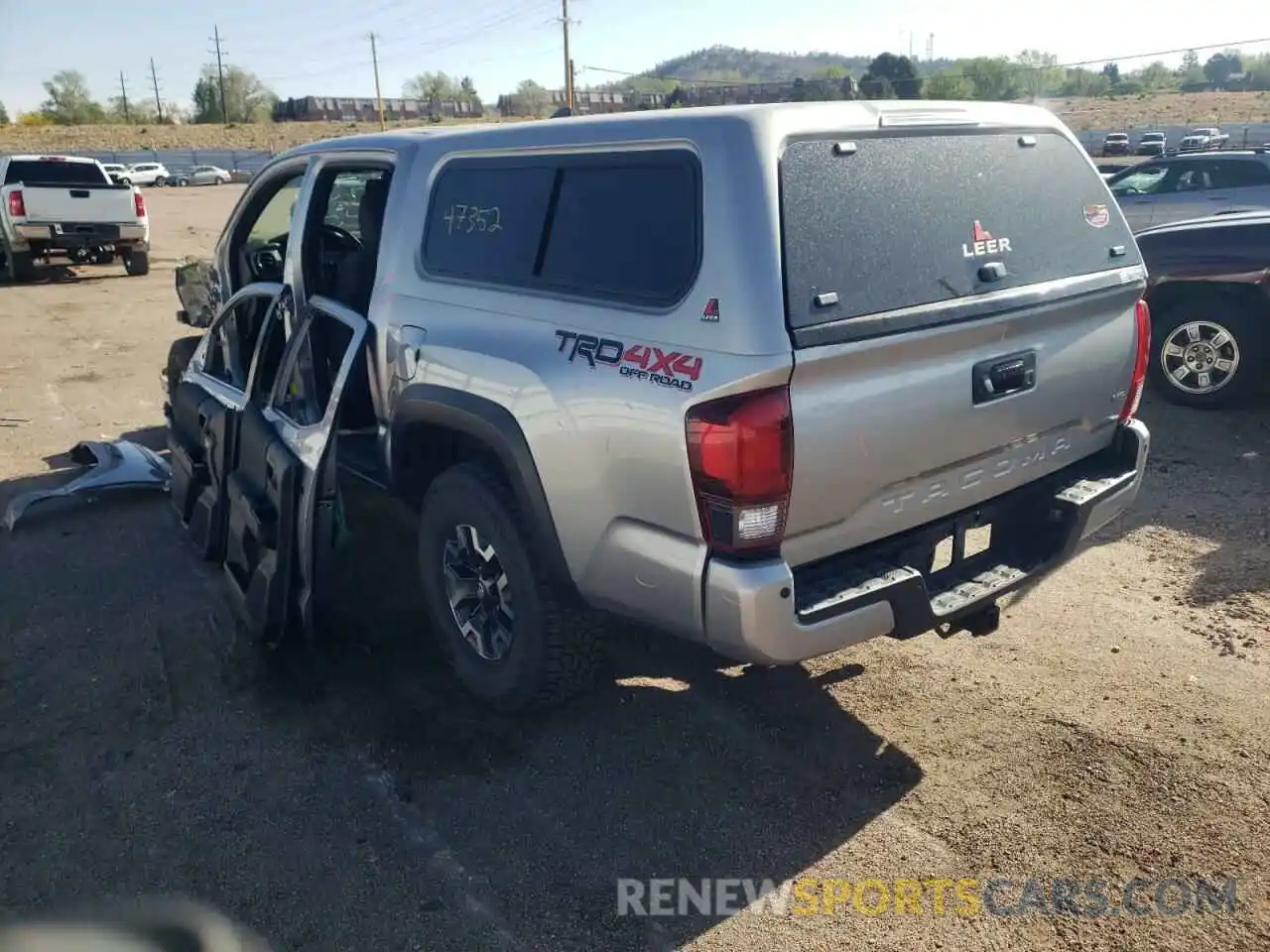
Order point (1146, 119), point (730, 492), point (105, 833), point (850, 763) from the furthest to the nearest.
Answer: point (1146, 119) → point (850, 763) → point (105, 833) → point (730, 492)

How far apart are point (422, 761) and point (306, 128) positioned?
267 ft

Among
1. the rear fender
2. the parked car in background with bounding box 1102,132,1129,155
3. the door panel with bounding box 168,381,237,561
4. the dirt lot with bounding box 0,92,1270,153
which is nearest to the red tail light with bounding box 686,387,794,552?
the rear fender

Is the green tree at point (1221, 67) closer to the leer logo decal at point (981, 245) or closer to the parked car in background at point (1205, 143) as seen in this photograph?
the parked car in background at point (1205, 143)

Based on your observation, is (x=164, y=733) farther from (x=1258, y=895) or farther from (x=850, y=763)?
(x=1258, y=895)

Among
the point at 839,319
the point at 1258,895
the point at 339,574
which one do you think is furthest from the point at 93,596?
the point at 1258,895

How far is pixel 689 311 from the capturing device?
288 cm

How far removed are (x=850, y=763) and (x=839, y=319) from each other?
1531 mm

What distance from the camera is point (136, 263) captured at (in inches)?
687

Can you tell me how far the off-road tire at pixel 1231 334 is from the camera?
6898 millimetres

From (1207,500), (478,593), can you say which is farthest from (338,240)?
(1207,500)

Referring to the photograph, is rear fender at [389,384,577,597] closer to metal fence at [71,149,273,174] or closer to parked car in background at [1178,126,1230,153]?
parked car in background at [1178,126,1230,153]

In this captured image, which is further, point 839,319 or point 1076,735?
point 1076,735

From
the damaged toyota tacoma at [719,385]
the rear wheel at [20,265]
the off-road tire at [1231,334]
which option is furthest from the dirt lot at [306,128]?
the damaged toyota tacoma at [719,385]

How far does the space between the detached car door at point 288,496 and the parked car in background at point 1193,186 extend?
1078 cm
